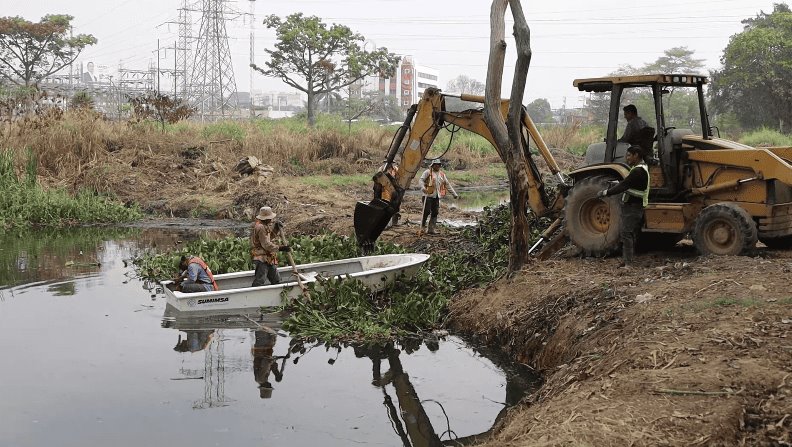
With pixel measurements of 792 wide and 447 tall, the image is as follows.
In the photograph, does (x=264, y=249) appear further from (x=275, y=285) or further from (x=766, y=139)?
(x=766, y=139)

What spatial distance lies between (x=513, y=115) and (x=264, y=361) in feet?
14.5

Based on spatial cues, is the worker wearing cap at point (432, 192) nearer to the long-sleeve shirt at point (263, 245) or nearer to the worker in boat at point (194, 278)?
the long-sleeve shirt at point (263, 245)

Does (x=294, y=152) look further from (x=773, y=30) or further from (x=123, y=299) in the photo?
(x=773, y=30)

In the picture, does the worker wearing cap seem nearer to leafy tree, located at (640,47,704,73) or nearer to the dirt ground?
the dirt ground

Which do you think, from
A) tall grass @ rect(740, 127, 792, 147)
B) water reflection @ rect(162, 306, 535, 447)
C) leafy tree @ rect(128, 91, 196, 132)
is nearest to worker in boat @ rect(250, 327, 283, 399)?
water reflection @ rect(162, 306, 535, 447)

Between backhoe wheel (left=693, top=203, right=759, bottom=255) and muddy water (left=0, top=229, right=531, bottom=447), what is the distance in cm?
316

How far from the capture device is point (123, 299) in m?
13.3

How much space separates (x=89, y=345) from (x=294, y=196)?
1292cm

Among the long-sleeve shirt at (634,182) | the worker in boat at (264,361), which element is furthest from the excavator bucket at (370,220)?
the long-sleeve shirt at (634,182)

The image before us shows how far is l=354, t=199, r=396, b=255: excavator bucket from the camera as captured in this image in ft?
45.9

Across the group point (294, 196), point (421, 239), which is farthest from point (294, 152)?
point (421, 239)

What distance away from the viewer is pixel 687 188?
1127 centimetres

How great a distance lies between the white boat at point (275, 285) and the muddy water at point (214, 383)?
23cm

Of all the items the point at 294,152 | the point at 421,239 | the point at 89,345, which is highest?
the point at 294,152
